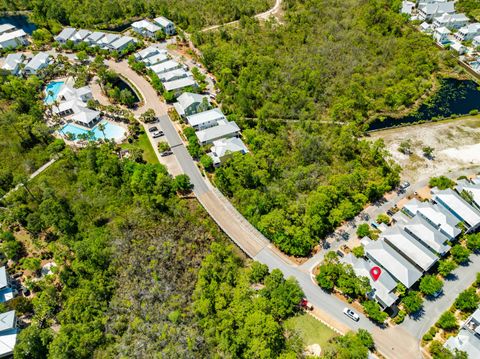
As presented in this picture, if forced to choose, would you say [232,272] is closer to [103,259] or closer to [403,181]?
[103,259]

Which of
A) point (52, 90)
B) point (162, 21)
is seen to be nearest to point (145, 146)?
point (52, 90)

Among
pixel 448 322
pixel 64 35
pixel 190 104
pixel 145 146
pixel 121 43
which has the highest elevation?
pixel 64 35

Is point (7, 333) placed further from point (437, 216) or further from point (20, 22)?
point (20, 22)

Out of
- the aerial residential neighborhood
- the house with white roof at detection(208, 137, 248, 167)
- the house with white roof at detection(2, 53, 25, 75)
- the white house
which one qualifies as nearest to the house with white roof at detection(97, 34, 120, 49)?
the aerial residential neighborhood

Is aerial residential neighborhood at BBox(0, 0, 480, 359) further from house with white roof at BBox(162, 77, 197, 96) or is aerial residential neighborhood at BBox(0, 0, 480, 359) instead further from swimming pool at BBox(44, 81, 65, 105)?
swimming pool at BBox(44, 81, 65, 105)

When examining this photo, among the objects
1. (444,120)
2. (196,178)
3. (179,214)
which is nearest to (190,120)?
(196,178)

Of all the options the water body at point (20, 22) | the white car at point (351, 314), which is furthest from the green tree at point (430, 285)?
the water body at point (20, 22)

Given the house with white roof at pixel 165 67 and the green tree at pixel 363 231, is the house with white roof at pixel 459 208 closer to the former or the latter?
the green tree at pixel 363 231
